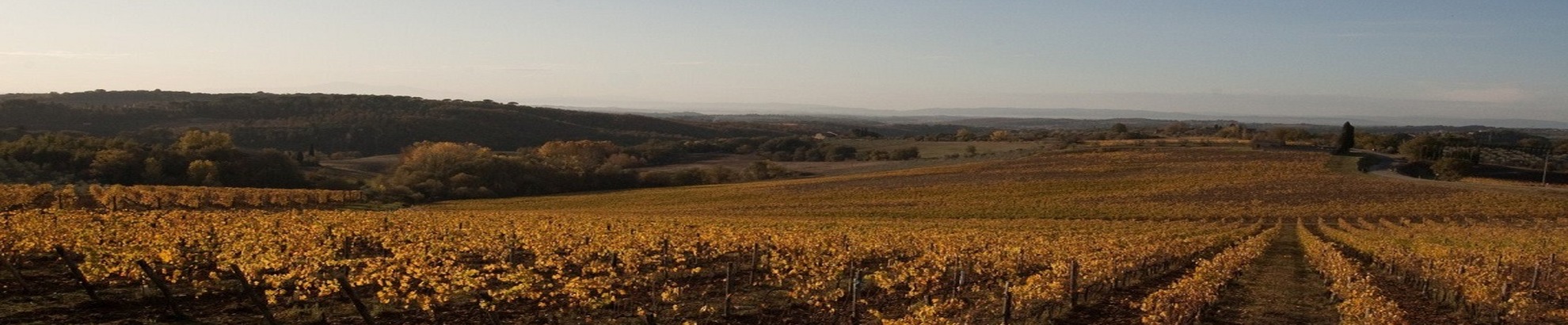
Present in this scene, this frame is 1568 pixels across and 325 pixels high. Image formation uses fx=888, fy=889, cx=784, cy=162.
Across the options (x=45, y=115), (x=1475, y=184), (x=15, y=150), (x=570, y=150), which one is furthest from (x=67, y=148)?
(x=1475, y=184)

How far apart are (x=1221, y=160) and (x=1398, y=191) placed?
21.1 m

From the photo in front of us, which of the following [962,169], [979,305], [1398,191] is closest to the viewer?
[979,305]

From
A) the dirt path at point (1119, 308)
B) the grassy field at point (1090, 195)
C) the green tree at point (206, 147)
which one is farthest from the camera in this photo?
the green tree at point (206, 147)

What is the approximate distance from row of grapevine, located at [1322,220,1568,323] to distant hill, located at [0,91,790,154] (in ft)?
442

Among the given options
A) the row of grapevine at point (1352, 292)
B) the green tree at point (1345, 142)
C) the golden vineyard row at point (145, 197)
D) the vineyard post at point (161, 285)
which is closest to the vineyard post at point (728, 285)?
the vineyard post at point (161, 285)

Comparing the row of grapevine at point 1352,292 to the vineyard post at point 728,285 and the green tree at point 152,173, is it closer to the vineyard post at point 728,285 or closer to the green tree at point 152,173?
the vineyard post at point 728,285

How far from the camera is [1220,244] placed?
116ft

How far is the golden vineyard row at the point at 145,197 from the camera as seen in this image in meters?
39.9

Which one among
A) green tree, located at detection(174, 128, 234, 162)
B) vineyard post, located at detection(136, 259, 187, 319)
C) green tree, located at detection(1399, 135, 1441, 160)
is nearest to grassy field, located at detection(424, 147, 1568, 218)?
green tree, located at detection(174, 128, 234, 162)

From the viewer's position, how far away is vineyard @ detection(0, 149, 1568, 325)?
15047 millimetres

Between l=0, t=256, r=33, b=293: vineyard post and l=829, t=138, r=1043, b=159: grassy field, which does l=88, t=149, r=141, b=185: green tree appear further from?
l=829, t=138, r=1043, b=159: grassy field

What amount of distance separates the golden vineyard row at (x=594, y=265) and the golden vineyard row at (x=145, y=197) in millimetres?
16317

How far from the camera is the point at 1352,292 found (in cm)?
1803

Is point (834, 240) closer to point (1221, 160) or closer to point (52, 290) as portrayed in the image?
point (52, 290)
